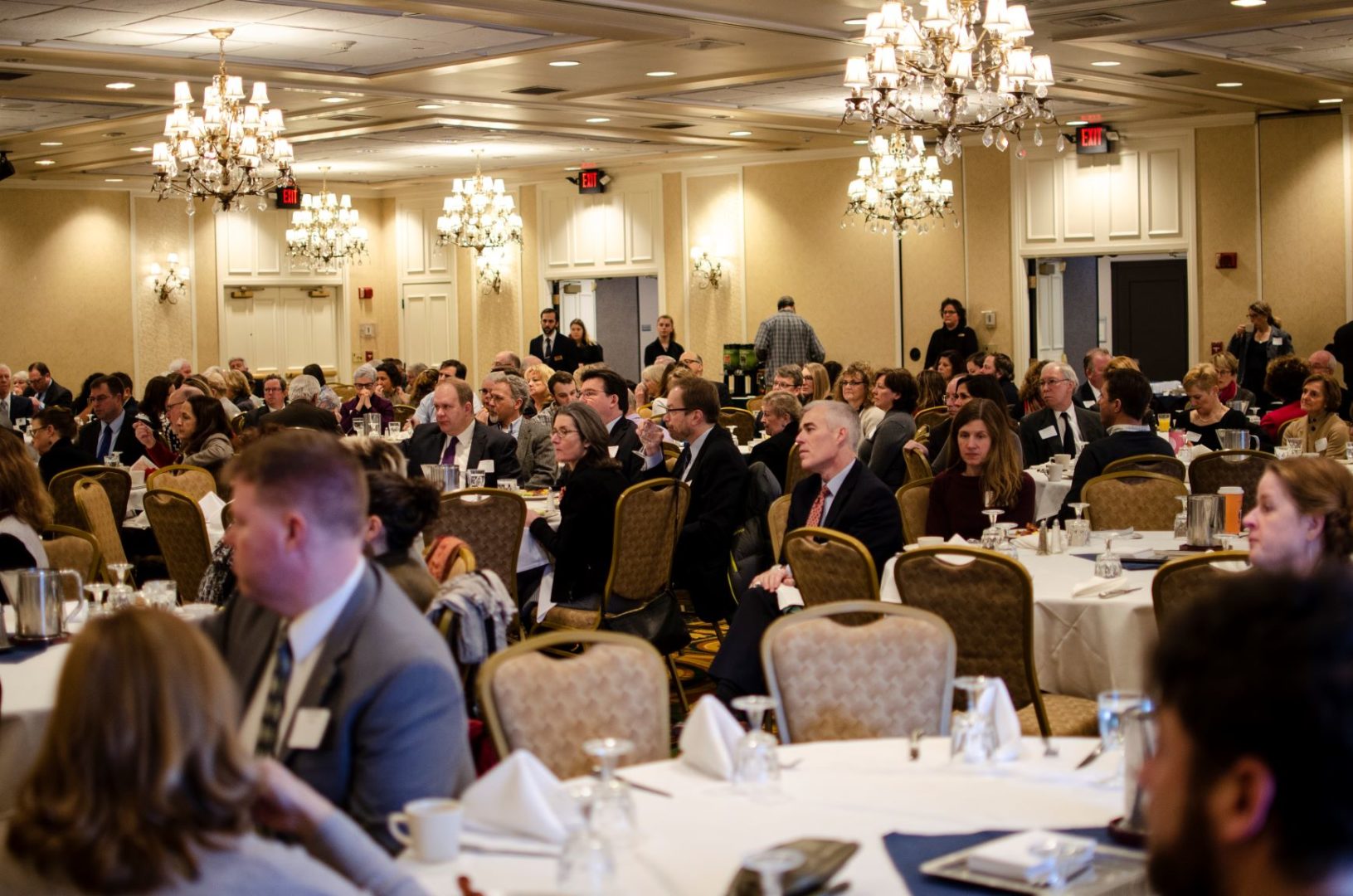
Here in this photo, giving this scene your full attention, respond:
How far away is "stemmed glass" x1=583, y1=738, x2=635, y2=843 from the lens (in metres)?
2.30

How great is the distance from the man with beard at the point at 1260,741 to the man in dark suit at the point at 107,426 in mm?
9561

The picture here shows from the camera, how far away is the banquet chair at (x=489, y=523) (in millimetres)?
6324

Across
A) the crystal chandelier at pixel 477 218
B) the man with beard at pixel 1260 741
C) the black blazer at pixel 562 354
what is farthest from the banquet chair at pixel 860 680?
the black blazer at pixel 562 354

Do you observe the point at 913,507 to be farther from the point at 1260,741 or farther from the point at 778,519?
the point at 1260,741

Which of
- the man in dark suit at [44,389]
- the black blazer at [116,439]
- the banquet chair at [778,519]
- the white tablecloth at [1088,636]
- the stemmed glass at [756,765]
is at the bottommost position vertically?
the white tablecloth at [1088,636]

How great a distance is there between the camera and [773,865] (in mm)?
2119

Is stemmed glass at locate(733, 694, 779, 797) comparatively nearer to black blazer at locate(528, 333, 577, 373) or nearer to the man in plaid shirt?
the man in plaid shirt

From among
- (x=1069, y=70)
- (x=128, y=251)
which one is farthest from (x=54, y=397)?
(x=1069, y=70)

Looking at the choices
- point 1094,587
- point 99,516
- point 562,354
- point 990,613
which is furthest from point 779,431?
point 562,354

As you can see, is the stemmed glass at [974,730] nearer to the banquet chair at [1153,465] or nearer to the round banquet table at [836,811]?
the round banquet table at [836,811]

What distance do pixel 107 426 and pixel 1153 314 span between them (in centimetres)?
1131

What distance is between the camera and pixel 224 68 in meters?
10.9

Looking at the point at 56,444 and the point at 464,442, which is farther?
the point at 464,442

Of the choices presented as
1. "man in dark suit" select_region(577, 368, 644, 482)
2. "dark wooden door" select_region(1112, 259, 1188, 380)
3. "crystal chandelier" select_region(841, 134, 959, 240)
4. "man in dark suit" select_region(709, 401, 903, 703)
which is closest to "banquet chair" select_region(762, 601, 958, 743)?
"man in dark suit" select_region(709, 401, 903, 703)
